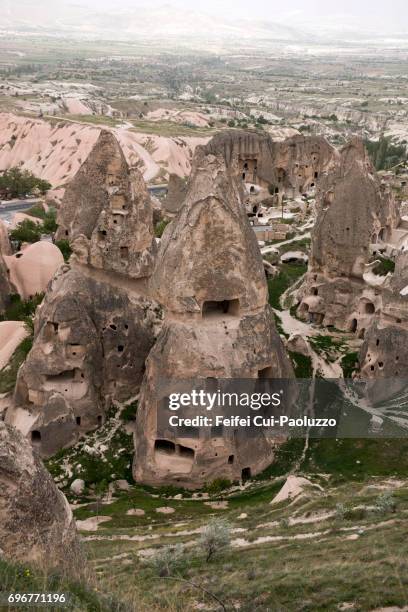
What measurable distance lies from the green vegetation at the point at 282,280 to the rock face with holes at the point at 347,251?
235 centimetres

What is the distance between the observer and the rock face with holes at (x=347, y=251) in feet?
93.2

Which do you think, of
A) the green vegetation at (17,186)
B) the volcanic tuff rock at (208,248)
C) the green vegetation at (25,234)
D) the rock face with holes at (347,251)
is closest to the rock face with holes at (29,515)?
the volcanic tuff rock at (208,248)

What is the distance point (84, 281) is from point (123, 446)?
5482 millimetres

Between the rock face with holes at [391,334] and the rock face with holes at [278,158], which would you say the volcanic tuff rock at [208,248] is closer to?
the rock face with holes at [391,334]

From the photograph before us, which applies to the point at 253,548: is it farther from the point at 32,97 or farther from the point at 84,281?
the point at 32,97

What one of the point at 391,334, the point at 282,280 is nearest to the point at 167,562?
the point at 391,334

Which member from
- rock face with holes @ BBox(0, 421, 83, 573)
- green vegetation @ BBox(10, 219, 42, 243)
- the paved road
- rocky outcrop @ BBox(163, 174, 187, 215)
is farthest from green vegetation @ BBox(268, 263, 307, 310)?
the paved road

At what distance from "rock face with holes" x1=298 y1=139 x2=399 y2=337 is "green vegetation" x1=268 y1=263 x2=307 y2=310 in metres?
2.35

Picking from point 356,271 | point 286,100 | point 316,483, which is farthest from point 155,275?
point 286,100

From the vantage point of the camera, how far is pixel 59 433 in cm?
2100

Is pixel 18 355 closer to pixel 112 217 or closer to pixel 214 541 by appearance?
pixel 112 217

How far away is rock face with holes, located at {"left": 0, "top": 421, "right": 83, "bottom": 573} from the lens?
9.25 m

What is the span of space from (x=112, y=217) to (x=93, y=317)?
3.28 m

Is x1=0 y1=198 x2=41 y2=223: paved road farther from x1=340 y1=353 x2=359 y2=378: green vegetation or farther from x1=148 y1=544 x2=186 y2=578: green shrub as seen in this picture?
x1=148 y1=544 x2=186 y2=578: green shrub
